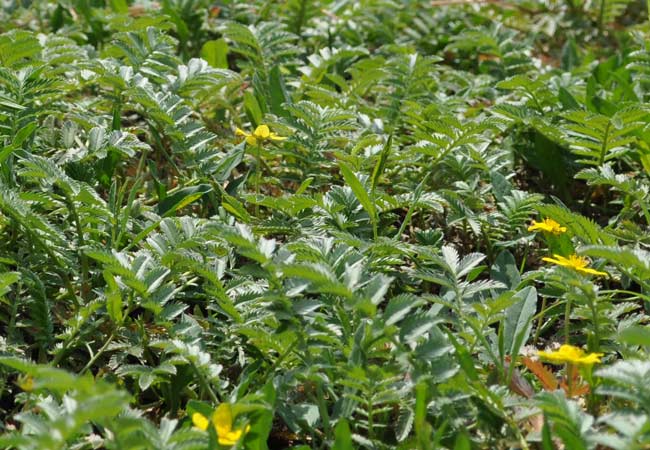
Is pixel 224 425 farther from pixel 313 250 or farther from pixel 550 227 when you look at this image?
pixel 550 227

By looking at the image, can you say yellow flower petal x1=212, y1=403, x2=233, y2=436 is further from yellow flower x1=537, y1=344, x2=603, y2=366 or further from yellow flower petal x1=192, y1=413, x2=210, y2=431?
yellow flower x1=537, y1=344, x2=603, y2=366

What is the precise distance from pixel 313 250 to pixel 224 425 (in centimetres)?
47

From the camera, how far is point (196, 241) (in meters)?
2.21

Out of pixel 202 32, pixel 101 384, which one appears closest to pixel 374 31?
pixel 202 32

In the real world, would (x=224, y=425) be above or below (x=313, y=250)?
below

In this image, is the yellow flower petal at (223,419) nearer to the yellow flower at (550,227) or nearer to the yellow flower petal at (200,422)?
the yellow flower petal at (200,422)

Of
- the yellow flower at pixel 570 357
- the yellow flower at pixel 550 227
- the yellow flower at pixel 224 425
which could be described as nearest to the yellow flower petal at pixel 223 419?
the yellow flower at pixel 224 425

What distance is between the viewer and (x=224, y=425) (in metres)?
1.78

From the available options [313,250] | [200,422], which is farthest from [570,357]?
[200,422]

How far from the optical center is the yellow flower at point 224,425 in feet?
5.76

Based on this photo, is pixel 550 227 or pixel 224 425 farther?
pixel 550 227

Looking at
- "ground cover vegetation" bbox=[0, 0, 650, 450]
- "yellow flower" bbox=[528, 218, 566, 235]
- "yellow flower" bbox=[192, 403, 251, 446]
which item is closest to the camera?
"yellow flower" bbox=[192, 403, 251, 446]

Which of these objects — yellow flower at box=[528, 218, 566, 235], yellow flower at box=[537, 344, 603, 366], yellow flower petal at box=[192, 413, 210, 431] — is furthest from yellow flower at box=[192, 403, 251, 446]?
yellow flower at box=[528, 218, 566, 235]

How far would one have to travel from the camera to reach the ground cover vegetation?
1859 millimetres
